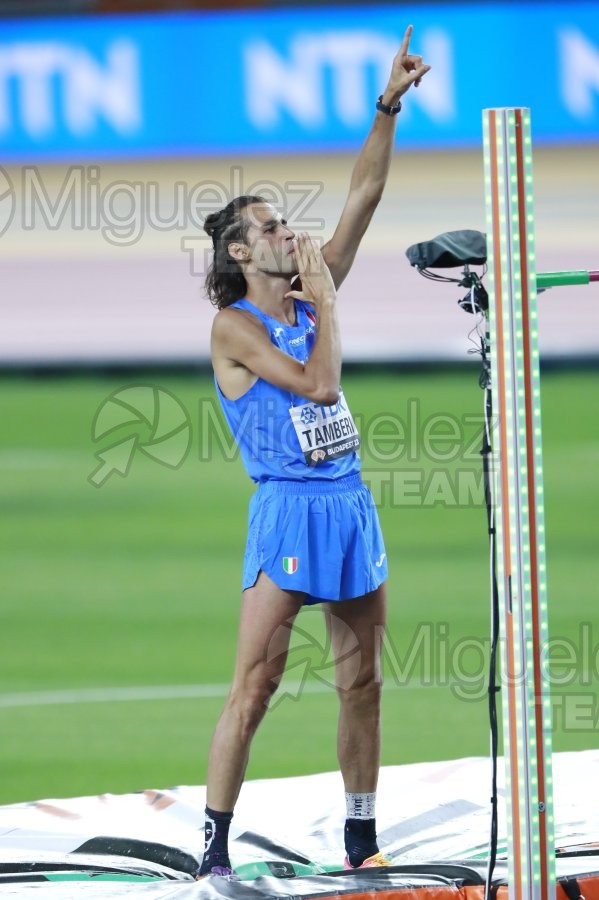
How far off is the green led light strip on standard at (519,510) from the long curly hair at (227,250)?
1150 millimetres

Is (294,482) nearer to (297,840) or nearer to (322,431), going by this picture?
(322,431)

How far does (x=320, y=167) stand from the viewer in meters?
21.3

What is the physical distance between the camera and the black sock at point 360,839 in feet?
15.3

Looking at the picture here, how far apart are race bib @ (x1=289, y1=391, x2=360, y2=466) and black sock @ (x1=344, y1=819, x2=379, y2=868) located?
1.18 meters

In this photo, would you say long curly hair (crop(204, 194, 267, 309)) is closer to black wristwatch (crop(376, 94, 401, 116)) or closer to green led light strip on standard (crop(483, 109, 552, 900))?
black wristwatch (crop(376, 94, 401, 116))

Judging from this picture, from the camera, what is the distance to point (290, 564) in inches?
174

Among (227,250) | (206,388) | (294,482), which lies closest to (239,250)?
(227,250)

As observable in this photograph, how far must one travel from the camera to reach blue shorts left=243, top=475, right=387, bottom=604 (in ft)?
14.5

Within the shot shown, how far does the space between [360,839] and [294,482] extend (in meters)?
1.18

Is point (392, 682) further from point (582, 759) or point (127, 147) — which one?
point (127, 147)

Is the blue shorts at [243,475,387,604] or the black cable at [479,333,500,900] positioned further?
the blue shorts at [243,475,387,604]

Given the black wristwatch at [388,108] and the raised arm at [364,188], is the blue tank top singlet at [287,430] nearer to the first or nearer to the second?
the raised arm at [364,188]

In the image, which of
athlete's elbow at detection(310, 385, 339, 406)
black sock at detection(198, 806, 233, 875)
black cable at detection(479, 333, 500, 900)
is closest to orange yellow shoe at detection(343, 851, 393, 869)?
black sock at detection(198, 806, 233, 875)

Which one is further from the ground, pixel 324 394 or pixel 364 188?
pixel 364 188
